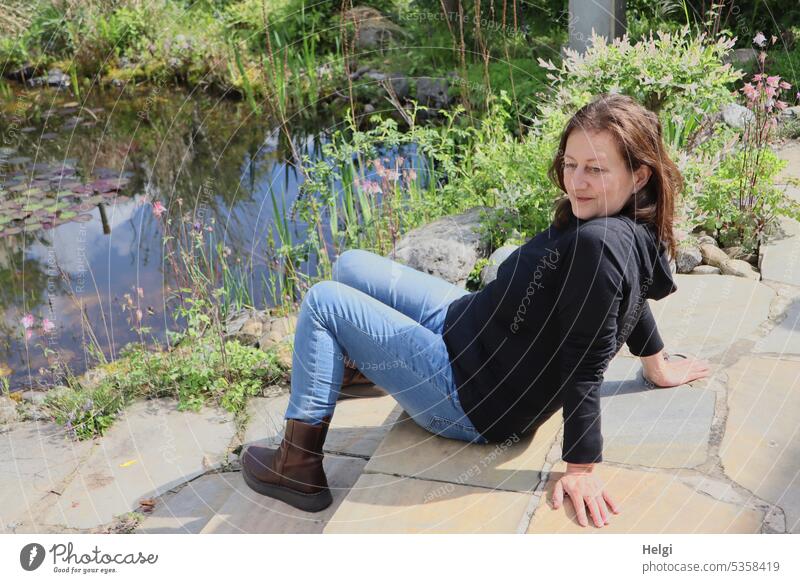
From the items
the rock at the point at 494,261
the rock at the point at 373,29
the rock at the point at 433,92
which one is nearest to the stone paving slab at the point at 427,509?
the rock at the point at 494,261

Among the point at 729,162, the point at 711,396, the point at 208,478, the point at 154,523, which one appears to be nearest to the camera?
the point at 711,396

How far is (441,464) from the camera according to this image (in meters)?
2.05

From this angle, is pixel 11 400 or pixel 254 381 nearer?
pixel 254 381

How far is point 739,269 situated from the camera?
3.00 metres

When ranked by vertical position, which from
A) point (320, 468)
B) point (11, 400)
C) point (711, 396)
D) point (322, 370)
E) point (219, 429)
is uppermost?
point (322, 370)

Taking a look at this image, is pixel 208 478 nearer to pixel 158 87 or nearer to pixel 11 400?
pixel 11 400

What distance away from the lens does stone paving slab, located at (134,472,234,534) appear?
2381mm

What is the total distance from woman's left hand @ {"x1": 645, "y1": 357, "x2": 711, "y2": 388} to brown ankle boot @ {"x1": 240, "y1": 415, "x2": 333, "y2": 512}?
91 cm

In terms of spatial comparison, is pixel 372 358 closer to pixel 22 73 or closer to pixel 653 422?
pixel 653 422

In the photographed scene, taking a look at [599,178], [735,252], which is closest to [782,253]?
[735,252]

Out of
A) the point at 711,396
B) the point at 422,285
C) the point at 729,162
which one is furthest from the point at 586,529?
the point at 729,162

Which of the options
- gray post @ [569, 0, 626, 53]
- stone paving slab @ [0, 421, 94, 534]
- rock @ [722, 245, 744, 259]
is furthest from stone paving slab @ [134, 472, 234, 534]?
gray post @ [569, 0, 626, 53]

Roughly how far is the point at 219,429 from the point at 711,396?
1.64 m

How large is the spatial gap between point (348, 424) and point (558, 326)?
3.32 feet
